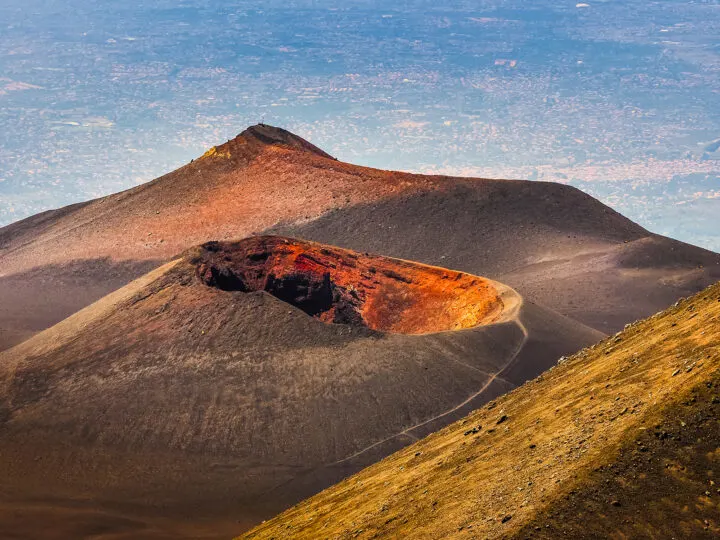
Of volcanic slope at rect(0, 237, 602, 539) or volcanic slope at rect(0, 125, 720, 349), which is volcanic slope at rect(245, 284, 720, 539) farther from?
volcanic slope at rect(0, 125, 720, 349)

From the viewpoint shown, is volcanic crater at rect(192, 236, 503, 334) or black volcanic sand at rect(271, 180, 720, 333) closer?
volcanic crater at rect(192, 236, 503, 334)

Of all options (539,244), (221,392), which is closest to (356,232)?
(539,244)

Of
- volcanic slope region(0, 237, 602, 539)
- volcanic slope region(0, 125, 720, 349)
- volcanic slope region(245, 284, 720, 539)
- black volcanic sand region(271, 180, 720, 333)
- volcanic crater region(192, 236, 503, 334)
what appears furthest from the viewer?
volcanic slope region(0, 125, 720, 349)

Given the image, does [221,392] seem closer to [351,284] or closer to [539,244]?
[351,284]

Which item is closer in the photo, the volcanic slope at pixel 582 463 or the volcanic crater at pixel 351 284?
the volcanic slope at pixel 582 463

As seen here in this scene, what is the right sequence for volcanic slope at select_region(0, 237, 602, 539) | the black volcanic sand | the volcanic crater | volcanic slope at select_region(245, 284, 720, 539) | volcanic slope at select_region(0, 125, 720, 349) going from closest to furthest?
volcanic slope at select_region(245, 284, 720, 539) → volcanic slope at select_region(0, 237, 602, 539) → the volcanic crater → the black volcanic sand → volcanic slope at select_region(0, 125, 720, 349)

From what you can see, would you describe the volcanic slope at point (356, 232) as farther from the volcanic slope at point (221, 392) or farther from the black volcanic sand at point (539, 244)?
the volcanic slope at point (221, 392)

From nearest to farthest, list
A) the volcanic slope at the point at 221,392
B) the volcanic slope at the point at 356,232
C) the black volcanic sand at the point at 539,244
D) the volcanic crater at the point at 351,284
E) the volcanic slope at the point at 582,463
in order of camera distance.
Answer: the volcanic slope at the point at 582,463 < the volcanic slope at the point at 221,392 < the volcanic crater at the point at 351,284 < the black volcanic sand at the point at 539,244 < the volcanic slope at the point at 356,232

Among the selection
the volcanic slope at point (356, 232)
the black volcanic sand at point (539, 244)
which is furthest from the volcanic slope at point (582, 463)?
the volcanic slope at point (356, 232)

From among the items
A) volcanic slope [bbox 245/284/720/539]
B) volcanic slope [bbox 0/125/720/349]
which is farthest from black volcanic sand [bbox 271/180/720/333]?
volcanic slope [bbox 245/284/720/539]
